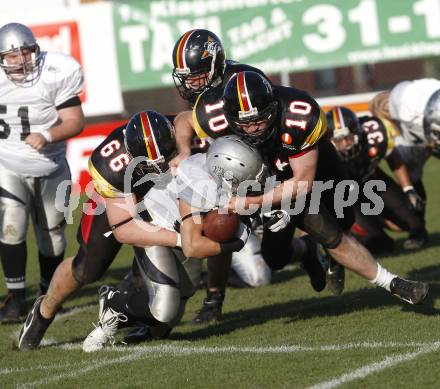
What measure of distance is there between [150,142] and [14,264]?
1.89 meters

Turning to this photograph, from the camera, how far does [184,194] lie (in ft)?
16.4

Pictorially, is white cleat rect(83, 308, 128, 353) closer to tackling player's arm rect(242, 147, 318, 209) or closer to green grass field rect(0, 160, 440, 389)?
green grass field rect(0, 160, 440, 389)

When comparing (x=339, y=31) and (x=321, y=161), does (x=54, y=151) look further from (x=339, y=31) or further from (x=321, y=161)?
(x=339, y=31)

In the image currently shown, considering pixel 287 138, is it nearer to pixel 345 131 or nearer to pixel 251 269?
pixel 251 269

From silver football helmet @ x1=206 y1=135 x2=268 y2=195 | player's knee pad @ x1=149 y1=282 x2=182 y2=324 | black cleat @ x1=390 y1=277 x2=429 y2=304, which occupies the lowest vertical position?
black cleat @ x1=390 y1=277 x2=429 y2=304

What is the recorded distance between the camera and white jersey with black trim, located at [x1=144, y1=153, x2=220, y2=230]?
16.4ft

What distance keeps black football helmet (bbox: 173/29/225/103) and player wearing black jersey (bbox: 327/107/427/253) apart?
1655 millimetres

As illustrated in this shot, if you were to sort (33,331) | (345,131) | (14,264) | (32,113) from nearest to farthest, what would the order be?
(33,331)
(14,264)
(32,113)
(345,131)

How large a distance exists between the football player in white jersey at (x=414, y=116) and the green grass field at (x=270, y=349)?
3.60ft

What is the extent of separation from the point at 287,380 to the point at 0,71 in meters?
3.39

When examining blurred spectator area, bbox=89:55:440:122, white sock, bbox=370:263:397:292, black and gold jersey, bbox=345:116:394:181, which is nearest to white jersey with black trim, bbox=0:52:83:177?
black and gold jersey, bbox=345:116:394:181

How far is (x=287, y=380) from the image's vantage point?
4125 mm

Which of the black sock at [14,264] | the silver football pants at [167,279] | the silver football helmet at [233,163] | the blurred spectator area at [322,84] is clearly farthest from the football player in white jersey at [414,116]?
the blurred spectator area at [322,84]

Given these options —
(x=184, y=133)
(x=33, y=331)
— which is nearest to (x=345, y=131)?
(x=184, y=133)
